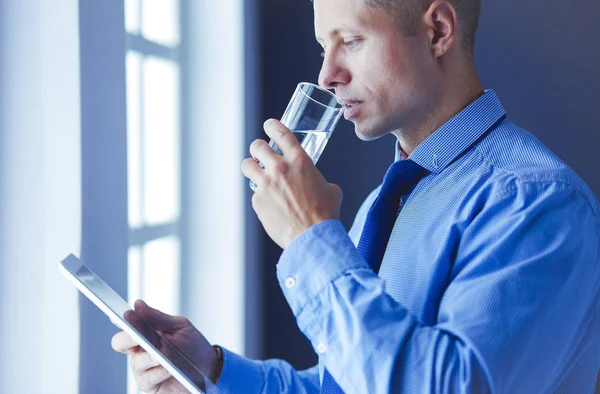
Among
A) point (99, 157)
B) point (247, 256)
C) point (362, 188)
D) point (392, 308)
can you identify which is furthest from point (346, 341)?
point (362, 188)

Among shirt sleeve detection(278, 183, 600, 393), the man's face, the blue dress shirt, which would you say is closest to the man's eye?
the man's face

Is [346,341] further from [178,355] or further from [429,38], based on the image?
[429,38]

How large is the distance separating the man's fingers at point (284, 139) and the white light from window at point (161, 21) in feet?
3.38

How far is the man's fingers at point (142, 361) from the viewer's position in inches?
40.0

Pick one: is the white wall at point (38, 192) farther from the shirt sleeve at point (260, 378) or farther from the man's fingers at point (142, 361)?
the shirt sleeve at point (260, 378)

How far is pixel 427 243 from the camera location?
1.00m

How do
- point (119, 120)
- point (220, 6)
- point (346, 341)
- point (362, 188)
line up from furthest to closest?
point (362, 188) < point (220, 6) < point (119, 120) < point (346, 341)

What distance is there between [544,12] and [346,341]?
1.79 m

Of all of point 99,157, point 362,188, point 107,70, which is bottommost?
point 362,188

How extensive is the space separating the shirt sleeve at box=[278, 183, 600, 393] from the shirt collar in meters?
0.18

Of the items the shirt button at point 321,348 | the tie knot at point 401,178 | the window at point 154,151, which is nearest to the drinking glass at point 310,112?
the tie knot at point 401,178

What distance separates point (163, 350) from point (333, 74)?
51 cm

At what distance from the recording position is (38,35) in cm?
100

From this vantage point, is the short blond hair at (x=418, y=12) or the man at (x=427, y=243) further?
the short blond hair at (x=418, y=12)
